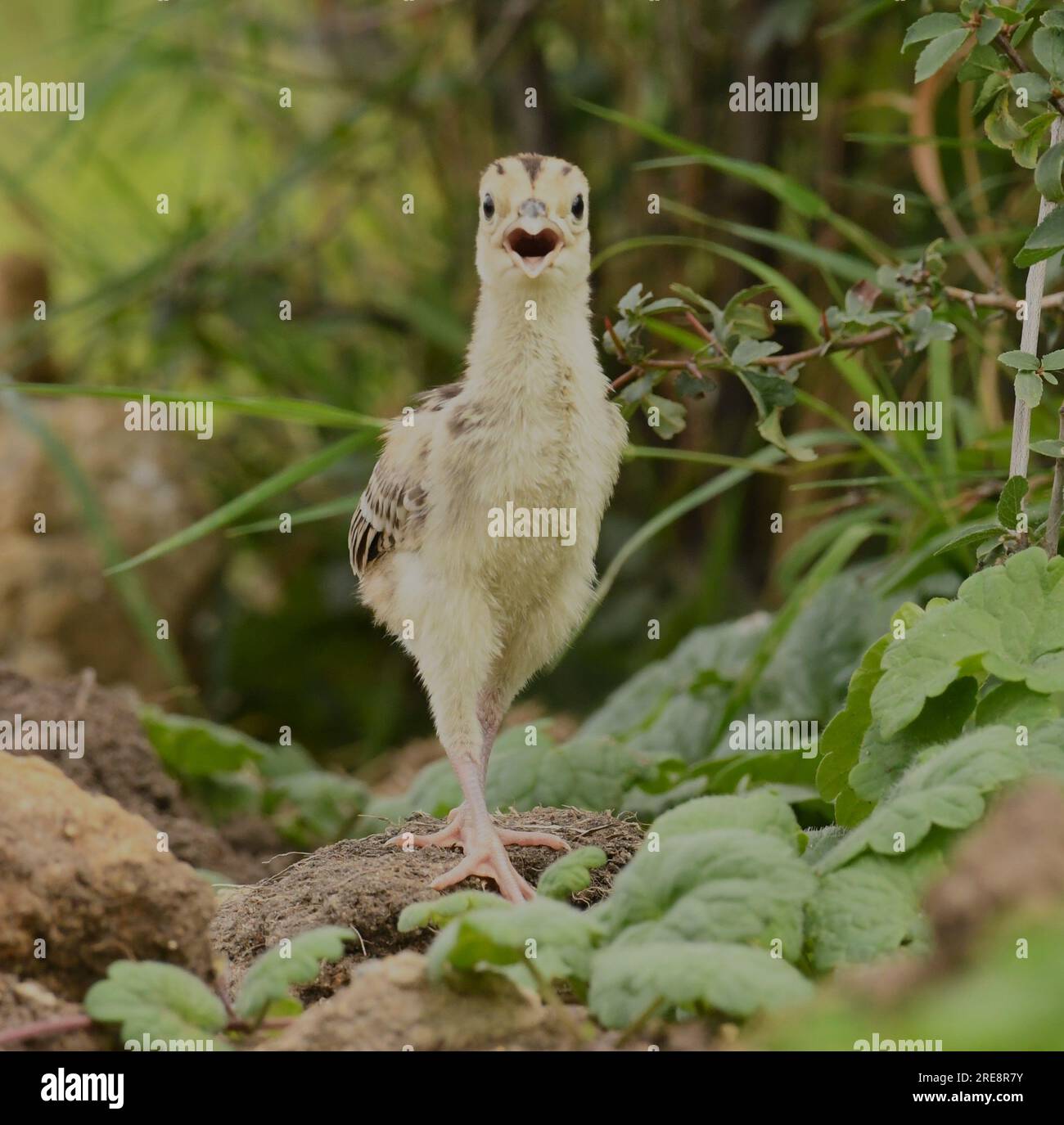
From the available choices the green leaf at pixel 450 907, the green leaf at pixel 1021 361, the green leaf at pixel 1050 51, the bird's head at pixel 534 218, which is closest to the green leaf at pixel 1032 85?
the green leaf at pixel 1050 51

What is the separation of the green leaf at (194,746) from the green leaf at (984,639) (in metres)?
1.79

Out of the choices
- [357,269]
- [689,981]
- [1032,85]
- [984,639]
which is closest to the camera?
[689,981]

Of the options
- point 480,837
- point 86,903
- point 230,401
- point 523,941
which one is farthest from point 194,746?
point 523,941

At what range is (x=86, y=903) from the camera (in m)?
1.73

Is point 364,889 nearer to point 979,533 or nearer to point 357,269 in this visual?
point 979,533

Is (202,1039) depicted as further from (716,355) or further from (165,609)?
(165,609)

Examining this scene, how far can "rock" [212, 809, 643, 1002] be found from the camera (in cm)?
196

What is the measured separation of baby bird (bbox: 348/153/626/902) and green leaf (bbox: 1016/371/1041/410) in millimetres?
582

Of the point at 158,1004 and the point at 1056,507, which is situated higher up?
the point at 1056,507

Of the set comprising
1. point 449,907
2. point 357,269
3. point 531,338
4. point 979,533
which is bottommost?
point 449,907

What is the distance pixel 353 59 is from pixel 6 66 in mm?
2252

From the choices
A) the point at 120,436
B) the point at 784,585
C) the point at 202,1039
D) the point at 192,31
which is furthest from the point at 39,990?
the point at 192,31

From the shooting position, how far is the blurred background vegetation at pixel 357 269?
4707 mm

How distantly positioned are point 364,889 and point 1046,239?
1274 millimetres
